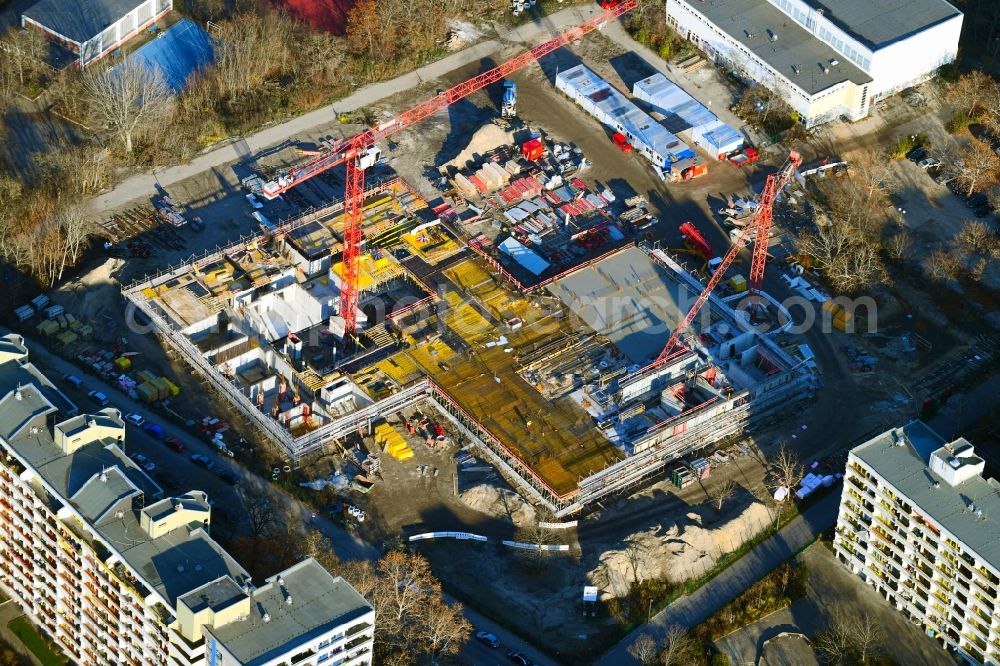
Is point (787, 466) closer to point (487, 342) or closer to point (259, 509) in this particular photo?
point (487, 342)

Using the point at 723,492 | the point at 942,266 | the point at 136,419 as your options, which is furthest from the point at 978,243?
the point at 136,419

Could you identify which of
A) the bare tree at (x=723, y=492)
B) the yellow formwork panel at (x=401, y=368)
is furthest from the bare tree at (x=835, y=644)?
the yellow formwork panel at (x=401, y=368)

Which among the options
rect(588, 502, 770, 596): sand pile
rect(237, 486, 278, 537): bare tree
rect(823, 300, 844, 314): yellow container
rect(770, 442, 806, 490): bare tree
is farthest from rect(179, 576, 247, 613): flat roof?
rect(823, 300, 844, 314): yellow container

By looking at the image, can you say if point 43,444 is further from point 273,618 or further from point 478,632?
point 478,632

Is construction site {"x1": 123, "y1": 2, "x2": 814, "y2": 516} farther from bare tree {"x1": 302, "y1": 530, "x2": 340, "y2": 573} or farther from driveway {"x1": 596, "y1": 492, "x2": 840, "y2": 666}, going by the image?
bare tree {"x1": 302, "y1": 530, "x2": 340, "y2": 573}

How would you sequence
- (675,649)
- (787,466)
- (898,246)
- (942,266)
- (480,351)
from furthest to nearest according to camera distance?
(898,246) < (942,266) < (480,351) < (787,466) < (675,649)
